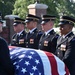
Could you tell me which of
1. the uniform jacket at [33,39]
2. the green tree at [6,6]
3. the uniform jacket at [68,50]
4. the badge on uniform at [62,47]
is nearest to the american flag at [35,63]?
the uniform jacket at [68,50]

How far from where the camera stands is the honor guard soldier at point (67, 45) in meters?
4.21

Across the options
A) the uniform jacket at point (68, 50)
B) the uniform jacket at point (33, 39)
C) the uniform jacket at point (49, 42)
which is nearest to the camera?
the uniform jacket at point (68, 50)

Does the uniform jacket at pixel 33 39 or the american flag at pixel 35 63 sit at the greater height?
the american flag at pixel 35 63

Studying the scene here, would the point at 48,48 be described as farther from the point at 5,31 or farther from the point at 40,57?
the point at 5,31

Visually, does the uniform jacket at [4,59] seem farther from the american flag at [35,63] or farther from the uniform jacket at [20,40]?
the uniform jacket at [20,40]

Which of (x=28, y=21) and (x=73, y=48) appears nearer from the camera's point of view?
(x=73, y=48)

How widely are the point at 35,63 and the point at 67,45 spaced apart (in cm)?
100

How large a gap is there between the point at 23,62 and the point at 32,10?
30.6 ft

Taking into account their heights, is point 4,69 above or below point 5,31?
above

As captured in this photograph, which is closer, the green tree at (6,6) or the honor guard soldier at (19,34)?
the honor guard soldier at (19,34)

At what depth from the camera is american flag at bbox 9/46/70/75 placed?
3385 mm

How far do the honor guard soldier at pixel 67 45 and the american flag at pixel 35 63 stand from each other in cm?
48

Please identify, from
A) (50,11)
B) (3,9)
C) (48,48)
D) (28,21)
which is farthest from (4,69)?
(3,9)

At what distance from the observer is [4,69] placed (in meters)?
3.26
